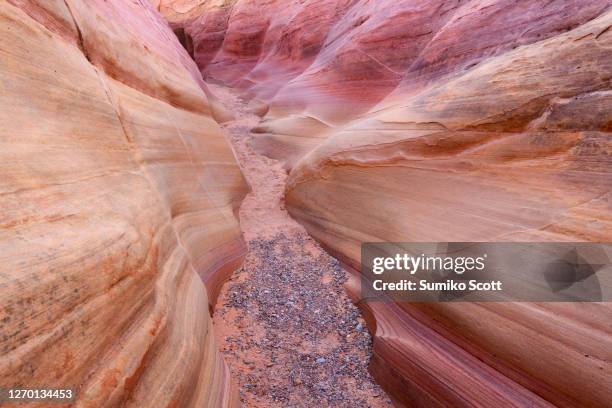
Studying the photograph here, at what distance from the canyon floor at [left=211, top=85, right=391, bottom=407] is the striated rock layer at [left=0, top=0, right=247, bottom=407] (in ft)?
1.20

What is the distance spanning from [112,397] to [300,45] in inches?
448

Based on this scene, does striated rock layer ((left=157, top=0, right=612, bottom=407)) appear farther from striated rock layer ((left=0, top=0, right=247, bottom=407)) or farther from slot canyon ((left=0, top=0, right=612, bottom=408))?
striated rock layer ((left=0, top=0, right=247, bottom=407))

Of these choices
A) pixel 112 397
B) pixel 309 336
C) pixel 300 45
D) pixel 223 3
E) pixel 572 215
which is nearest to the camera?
pixel 112 397

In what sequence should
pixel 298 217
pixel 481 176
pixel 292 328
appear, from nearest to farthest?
1. pixel 481 176
2. pixel 292 328
3. pixel 298 217

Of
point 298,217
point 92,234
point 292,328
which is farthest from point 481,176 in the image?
point 92,234

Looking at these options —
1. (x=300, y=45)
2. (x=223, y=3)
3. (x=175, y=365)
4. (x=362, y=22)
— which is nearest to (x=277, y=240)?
(x=175, y=365)

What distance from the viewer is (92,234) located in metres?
2.38

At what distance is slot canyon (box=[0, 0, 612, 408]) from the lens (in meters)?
2.21

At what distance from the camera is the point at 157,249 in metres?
3.10

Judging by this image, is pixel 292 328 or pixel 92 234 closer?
pixel 92 234

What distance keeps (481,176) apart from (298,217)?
340 centimetres

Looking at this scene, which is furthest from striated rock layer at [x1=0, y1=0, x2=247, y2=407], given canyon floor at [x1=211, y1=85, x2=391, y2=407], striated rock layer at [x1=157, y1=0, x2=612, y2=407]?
striated rock layer at [x1=157, y1=0, x2=612, y2=407]

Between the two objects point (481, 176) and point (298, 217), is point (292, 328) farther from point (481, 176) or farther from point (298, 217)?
point (481, 176)

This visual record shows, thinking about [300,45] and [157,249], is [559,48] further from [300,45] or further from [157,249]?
[300,45]
